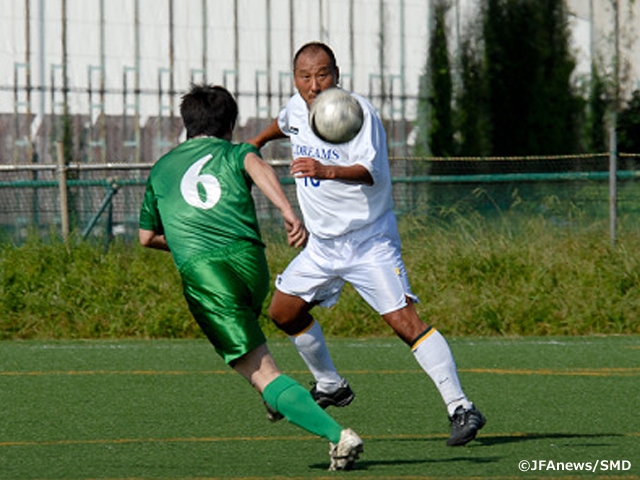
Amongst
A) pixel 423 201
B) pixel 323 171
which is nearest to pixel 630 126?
pixel 423 201

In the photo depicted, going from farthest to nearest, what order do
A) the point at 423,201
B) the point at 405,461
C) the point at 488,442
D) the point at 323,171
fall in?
the point at 423,201 < the point at 488,442 < the point at 323,171 < the point at 405,461

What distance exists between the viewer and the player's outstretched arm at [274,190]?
607cm

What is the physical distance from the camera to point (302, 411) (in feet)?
20.0

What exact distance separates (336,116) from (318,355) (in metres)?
1.50

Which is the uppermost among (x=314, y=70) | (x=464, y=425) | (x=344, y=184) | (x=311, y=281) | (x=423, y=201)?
(x=314, y=70)

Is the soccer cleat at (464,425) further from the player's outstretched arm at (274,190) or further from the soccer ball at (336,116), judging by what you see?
the soccer ball at (336,116)

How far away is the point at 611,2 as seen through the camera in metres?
31.8

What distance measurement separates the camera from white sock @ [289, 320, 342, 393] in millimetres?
7812

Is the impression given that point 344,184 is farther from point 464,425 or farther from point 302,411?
point 302,411

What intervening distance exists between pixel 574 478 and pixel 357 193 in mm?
1980

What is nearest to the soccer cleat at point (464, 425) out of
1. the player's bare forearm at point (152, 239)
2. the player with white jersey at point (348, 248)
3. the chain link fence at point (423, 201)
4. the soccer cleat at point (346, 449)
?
the player with white jersey at point (348, 248)

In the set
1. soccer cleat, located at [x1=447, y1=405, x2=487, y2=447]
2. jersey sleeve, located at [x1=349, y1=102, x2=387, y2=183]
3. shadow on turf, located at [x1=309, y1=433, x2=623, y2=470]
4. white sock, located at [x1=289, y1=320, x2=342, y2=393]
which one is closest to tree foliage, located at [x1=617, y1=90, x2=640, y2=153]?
white sock, located at [x1=289, y1=320, x2=342, y2=393]

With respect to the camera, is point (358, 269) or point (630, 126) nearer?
point (358, 269)

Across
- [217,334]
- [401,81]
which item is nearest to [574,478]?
[217,334]
